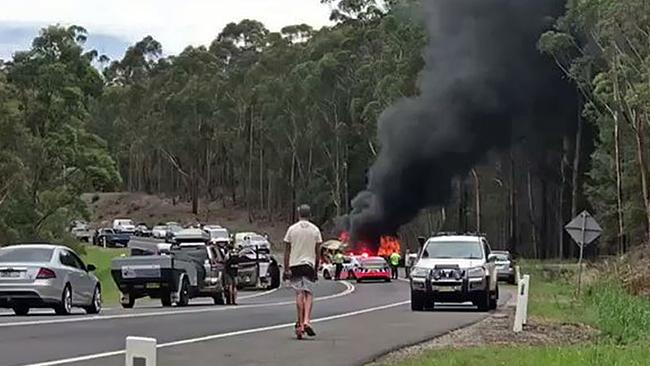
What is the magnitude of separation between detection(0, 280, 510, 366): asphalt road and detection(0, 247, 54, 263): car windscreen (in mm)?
1462

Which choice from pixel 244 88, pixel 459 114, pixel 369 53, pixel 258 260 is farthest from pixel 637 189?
pixel 244 88

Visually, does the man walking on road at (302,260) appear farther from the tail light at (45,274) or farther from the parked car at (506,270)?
the parked car at (506,270)

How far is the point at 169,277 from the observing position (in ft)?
99.6

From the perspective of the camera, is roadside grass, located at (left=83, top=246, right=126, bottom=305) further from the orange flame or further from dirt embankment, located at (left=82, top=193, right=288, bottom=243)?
dirt embankment, located at (left=82, top=193, right=288, bottom=243)

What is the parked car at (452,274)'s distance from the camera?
1089 inches

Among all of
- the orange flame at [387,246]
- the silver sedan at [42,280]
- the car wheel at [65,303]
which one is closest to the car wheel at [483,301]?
the silver sedan at [42,280]

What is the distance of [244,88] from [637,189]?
41.2m

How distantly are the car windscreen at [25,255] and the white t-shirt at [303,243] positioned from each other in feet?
26.4

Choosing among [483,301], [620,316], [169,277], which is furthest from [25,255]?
[620,316]

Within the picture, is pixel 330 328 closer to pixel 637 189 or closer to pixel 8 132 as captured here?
pixel 8 132

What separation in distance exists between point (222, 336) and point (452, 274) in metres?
10.6

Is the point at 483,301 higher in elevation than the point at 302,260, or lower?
lower

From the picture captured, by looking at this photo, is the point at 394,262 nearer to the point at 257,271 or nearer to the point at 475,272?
the point at 257,271

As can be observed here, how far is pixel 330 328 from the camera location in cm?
2073
